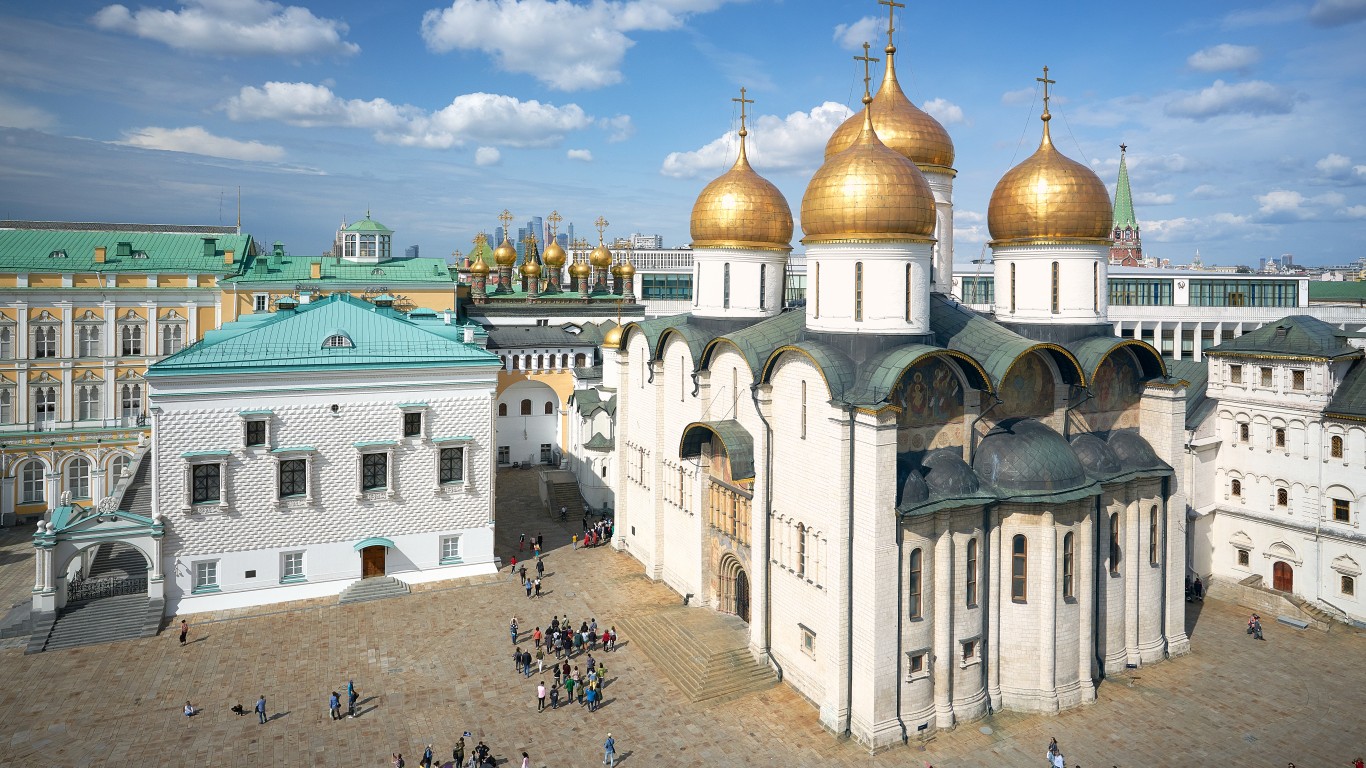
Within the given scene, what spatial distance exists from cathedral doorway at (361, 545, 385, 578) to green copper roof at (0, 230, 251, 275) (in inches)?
805

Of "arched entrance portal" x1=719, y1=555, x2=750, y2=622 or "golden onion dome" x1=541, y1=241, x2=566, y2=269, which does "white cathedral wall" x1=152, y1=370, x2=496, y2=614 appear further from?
"golden onion dome" x1=541, y1=241, x2=566, y2=269

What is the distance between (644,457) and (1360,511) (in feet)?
70.4

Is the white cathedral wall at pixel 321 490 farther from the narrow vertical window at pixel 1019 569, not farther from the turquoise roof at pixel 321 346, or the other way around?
the narrow vertical window at pixel 1019 569

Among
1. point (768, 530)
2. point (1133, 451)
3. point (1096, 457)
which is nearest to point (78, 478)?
point (768, 530)

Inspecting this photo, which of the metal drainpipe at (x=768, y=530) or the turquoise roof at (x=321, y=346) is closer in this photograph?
the metal drainpipe at (x=768, y=530)

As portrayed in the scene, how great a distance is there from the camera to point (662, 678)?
2203 cm

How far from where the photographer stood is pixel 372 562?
27.6 metres

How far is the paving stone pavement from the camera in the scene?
A: 60.0ft

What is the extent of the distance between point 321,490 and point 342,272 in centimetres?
2279

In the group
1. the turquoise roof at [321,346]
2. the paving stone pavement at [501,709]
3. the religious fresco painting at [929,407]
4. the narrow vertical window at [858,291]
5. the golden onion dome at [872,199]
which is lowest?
the paving stone pavement at [501,709]

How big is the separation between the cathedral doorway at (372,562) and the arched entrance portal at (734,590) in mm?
11031

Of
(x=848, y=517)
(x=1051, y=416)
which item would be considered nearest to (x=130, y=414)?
(x=848, y=517)

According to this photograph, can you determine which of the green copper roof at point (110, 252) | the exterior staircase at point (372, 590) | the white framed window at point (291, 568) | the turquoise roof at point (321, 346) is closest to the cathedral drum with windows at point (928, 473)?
the turquoise roof at point (321, 346)

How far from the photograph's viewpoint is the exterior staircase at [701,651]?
21.2 m
